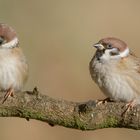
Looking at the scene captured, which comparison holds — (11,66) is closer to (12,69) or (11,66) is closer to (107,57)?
(12,69)

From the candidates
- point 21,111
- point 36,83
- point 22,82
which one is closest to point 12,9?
point 36,83

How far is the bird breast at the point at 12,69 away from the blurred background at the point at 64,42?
2.97 metres

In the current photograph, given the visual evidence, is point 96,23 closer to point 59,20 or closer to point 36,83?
point 59,20

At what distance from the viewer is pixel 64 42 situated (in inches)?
473

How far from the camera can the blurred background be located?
10.4m

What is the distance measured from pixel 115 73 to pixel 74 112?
3.75ft

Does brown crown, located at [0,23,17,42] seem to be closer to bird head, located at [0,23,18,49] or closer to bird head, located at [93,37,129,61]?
bird head, located at [0,23,18,49]

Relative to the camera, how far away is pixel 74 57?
457 inches

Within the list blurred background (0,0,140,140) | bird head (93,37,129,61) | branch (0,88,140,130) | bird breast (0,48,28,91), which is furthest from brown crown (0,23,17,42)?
blurred background (0,0,140,140)

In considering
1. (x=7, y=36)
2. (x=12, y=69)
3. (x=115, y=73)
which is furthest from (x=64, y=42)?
(x=7, y=36)

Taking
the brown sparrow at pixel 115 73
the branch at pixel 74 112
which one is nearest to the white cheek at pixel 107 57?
the brown sparrow at pixel 115 73

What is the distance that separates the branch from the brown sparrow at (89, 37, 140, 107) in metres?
0.93

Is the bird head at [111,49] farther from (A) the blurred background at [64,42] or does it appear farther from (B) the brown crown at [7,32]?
(A) the blurred background at [64,42]

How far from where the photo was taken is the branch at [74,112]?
18.7ft
